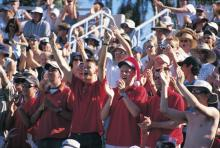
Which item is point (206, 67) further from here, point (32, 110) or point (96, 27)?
point (96, 27)

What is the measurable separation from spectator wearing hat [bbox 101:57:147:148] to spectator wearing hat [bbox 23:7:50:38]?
6396 millimetres

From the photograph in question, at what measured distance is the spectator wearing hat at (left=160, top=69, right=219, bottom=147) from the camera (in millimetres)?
9727

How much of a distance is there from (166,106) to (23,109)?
284 centimetres

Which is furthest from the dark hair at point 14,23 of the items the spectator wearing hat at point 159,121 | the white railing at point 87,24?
the spectator wearing hat at point 159,121

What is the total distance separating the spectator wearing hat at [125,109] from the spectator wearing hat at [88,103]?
161 millimetres

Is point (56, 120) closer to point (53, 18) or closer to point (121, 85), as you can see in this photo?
point (121, 85)

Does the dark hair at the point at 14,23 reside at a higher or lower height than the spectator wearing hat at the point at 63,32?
higher

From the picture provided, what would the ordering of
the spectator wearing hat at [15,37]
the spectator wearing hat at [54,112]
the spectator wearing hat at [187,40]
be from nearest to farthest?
1. the spectator wearing hat at [54,112]
2. the spectator wearing hat at [187,40]
3. the spectator wearing hat at [15,37]

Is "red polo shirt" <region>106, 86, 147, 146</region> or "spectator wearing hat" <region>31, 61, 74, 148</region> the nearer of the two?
"red polo shirt" <region>106, 86, 147, 146</region>

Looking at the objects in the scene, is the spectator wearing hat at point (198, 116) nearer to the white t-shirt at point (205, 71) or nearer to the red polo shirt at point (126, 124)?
the red polo shirt at point (126, 124)

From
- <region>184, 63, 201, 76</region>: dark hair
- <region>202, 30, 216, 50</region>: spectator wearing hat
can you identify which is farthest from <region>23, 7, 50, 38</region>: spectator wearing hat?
<region>184, 63, 201, 76</region>: dark hair

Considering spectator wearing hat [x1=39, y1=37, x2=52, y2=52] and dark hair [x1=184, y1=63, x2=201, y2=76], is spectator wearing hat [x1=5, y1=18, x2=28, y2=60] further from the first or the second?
dark hair [x1=184, y1=63, x2=201, y2=76]

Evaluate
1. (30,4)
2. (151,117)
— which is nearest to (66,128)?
(151,117)

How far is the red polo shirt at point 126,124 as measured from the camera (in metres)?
11.0
